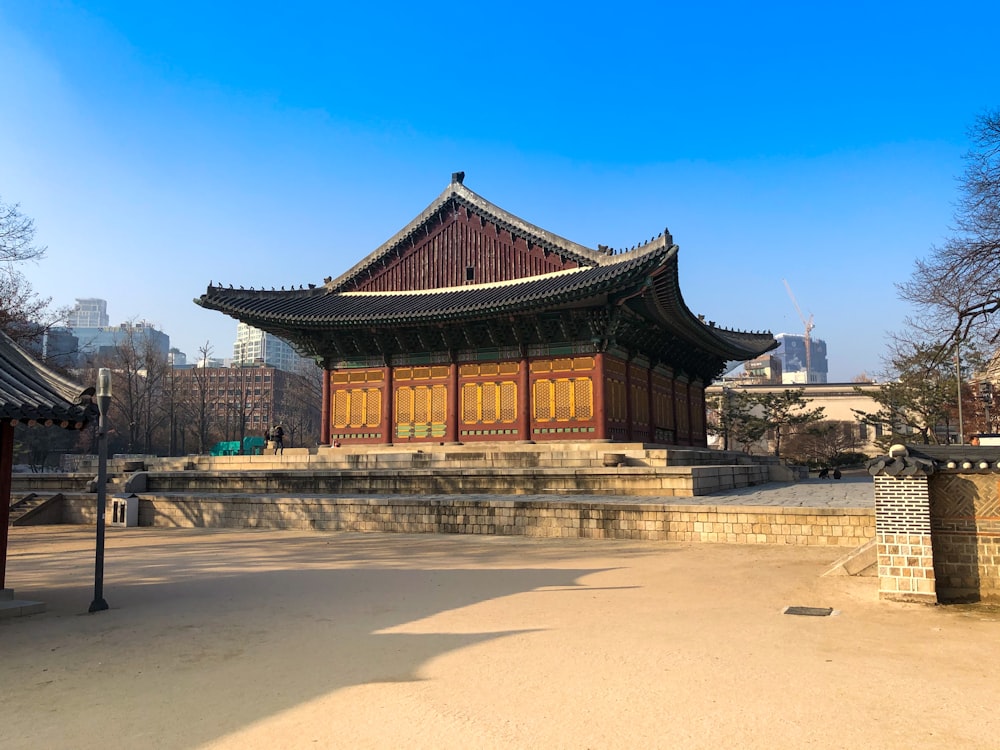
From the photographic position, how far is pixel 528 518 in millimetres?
15117

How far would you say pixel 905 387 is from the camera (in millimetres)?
41688

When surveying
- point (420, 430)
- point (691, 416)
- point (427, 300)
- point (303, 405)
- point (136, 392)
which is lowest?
point (420, 430)

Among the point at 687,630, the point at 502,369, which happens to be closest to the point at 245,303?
the point at 502,369

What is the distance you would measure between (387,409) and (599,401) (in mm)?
8377

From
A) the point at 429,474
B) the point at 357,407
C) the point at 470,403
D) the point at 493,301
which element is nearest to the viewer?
the point at 429,474

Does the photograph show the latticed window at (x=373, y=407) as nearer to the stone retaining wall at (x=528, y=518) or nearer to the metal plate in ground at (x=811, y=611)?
the stone retaining wall at (x=528, y=518)

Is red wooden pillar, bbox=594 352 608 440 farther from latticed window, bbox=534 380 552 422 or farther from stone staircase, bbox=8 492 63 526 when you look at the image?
stone staircase, bbox=8 492 63 526

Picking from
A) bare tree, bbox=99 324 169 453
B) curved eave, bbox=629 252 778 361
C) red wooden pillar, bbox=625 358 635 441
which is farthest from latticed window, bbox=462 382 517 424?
Result: bare tree, bbox=99 324 169 453

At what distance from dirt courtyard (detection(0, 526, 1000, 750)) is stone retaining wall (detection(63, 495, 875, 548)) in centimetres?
194

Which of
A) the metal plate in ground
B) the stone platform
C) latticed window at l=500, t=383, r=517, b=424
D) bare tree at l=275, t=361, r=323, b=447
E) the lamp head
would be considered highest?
bare tree at l=275, t=361, r=323, b=447

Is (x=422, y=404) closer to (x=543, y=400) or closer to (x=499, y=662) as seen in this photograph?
(x=543, y=400)

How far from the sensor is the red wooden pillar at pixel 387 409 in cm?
2562

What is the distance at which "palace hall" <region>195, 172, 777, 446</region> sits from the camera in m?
22.7

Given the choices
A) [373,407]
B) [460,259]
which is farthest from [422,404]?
[460,259]
